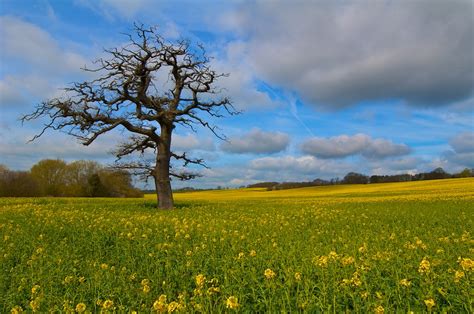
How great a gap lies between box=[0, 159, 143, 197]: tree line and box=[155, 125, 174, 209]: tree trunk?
148 ft

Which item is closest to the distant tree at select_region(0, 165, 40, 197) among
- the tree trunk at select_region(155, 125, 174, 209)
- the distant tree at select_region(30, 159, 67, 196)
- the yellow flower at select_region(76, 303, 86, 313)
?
the distant tree at select_region(30, 159, 67, 196)

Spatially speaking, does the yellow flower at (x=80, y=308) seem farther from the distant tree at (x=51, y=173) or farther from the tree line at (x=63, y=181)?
the distant tree at (x=51, y=173)

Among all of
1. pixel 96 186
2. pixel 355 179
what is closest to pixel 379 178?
pixel 355 179

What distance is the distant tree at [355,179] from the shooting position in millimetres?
100562

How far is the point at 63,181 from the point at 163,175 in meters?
70.6

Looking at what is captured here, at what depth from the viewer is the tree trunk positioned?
24.7 meters

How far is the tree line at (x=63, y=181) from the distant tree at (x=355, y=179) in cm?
5631

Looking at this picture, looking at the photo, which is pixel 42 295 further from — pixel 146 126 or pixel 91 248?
pixel 146 126

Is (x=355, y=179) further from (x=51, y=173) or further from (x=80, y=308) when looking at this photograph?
(x=80, y=308)

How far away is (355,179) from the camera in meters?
102

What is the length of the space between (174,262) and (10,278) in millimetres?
3147

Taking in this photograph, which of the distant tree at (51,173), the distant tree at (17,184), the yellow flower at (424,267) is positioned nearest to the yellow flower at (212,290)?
the yellow flower at (424,267)

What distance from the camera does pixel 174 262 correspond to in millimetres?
7707

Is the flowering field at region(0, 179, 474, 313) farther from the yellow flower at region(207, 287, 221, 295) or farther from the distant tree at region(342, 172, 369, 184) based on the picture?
the distant tree at region(342, 172, 369, 184)
